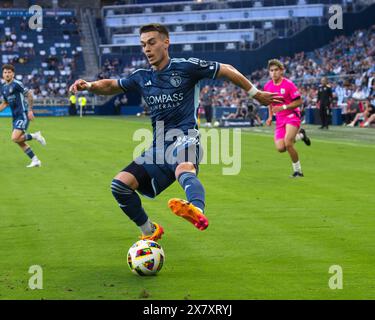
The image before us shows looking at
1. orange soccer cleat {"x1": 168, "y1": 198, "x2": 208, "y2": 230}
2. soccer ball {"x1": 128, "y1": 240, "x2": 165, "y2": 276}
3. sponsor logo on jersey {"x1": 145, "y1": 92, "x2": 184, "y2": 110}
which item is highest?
sponsor logo on jersey {"x1": 145, "y1": 92, "x2": 184, "y2": 110}

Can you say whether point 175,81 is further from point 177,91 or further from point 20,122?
point 20,122

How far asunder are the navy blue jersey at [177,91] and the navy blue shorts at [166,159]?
0.66ft

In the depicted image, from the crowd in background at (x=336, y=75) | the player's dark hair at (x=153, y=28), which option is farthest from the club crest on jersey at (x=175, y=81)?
the crowd in background at (x=336, y=75)

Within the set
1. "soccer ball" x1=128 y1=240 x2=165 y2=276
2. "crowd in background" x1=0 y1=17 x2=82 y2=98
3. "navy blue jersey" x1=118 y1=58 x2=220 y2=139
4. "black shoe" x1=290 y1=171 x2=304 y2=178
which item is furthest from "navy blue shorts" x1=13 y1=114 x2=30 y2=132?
"crowd in background" x1=0 y1=17 x2=82 y2=98

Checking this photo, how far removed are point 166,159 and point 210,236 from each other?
2.20 m

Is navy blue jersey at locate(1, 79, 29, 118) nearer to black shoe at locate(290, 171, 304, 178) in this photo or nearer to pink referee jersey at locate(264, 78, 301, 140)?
pink referee jersey at locate(264, 78, 301, 140)

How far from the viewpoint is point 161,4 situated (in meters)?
81.4

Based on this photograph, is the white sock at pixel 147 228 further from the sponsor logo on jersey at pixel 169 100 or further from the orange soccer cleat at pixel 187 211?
the orange soccer cleat at pixel 187 211

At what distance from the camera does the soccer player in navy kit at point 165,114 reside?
9.58 meters

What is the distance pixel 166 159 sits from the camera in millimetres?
9586

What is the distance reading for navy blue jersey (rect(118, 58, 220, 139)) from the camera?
975cm

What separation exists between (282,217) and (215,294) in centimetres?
535

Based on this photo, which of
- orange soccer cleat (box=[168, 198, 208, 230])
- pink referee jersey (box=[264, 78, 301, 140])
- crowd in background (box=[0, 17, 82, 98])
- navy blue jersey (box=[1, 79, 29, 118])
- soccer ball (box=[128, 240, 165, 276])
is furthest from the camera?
crowd in background (box=[0, 17, 82, 98])
